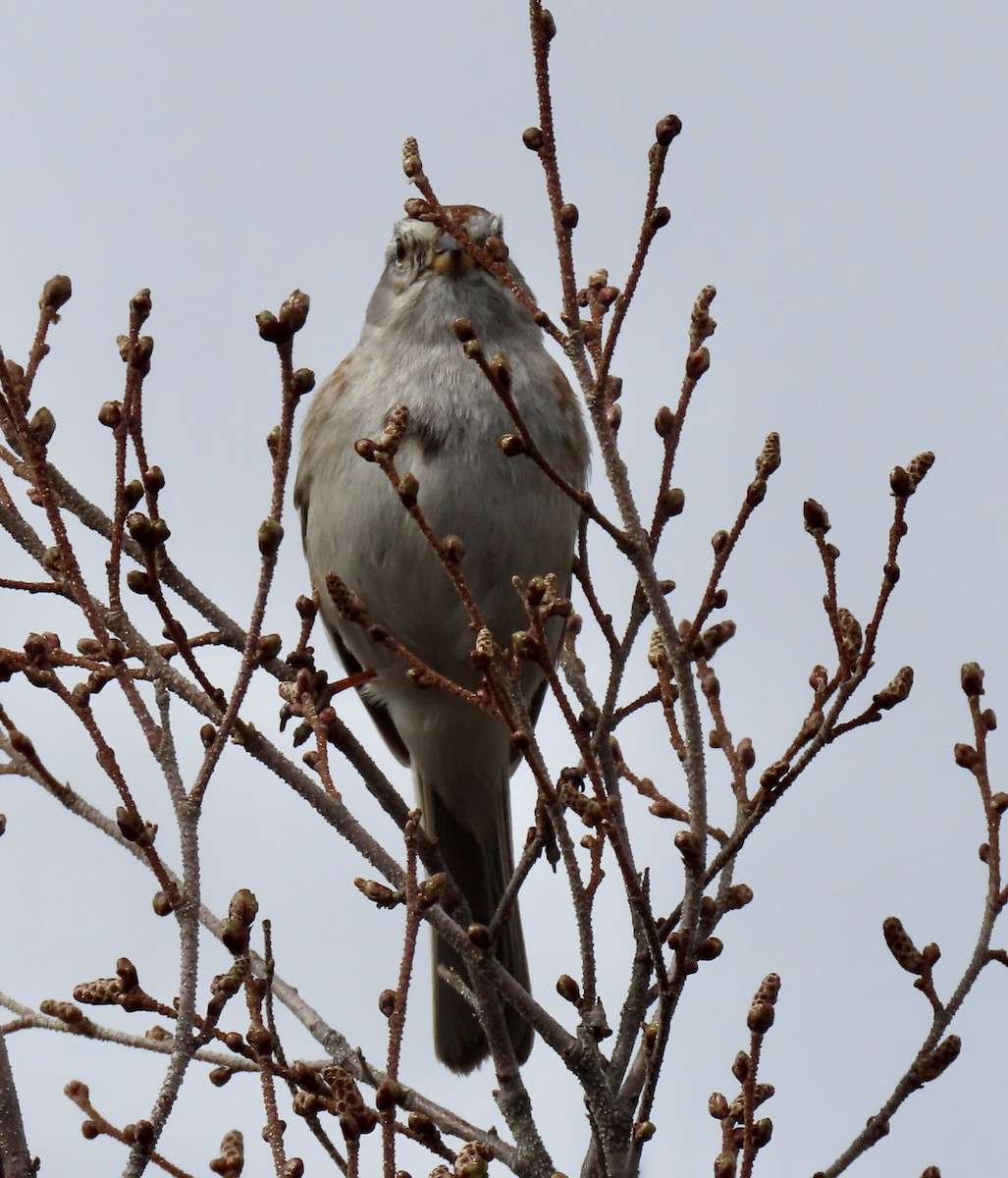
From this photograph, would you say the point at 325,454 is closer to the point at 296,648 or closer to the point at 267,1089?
the point at 296,648

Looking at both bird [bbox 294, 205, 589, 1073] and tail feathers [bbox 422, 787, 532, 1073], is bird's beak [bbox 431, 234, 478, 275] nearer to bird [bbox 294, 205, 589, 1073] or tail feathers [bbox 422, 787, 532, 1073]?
bird [bbox 294, 205, 589, 1073]

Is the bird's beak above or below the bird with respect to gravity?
above

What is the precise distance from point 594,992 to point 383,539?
2113mm

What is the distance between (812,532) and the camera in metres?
2.77

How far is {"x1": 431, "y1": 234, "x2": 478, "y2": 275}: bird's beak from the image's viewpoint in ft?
16.9

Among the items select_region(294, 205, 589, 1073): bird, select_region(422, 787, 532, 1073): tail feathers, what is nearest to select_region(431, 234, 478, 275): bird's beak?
select_region(294, 205, 589, 1073): bird

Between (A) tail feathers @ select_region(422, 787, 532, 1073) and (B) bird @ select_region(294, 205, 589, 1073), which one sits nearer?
(B) bird @ select_region(294, 205, 589, 1073)

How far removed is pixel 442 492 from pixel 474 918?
171 centimetres

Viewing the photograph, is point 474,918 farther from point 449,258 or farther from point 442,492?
point 449,258

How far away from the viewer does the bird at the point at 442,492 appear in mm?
4785

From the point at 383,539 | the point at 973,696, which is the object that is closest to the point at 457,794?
the point at 383,539

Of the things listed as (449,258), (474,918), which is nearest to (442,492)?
(449,258)

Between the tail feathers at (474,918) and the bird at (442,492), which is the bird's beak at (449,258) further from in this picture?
the tail feathers at (474,918)

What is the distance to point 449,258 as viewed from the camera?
16.9 feet
